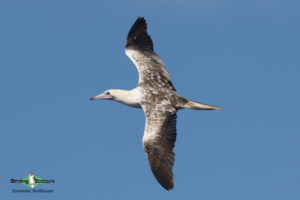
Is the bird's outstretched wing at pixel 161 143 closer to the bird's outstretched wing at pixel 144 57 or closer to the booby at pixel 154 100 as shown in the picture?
the booby at pixel 154 100

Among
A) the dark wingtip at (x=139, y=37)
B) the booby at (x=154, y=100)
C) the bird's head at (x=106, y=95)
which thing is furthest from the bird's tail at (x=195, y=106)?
the dark wingtip at (x=139, y=37)

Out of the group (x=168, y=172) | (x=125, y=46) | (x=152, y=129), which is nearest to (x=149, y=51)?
(x=125, y=46)

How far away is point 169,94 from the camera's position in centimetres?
2450

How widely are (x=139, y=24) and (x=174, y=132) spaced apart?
20.9 ft

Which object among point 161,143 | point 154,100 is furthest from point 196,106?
point 161,143

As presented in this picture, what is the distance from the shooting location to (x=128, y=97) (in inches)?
963

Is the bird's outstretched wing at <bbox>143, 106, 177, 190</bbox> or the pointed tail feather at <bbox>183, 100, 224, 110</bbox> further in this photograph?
the pointed tail feather at <bbox>183, 100, 224, 110</bbox>

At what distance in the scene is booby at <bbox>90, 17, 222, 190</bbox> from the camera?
22.2m

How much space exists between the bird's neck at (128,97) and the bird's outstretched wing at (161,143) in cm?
59

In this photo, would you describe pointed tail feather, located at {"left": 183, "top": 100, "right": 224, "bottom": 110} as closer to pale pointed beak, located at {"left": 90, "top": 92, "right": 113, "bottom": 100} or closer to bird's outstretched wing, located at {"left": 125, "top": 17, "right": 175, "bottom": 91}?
bird's outstretched wing, located at {"left": 125, "top": 17, "right": 175, "bottom": 91}

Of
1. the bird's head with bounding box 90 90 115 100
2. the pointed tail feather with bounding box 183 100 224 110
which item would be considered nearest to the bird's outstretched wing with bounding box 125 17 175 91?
the bird's head with bounding box 90 90 115 100

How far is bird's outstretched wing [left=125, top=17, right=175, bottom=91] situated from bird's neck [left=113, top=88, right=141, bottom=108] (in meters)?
0.82

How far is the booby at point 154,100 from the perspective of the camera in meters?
22.2

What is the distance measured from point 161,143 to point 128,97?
111 inches
